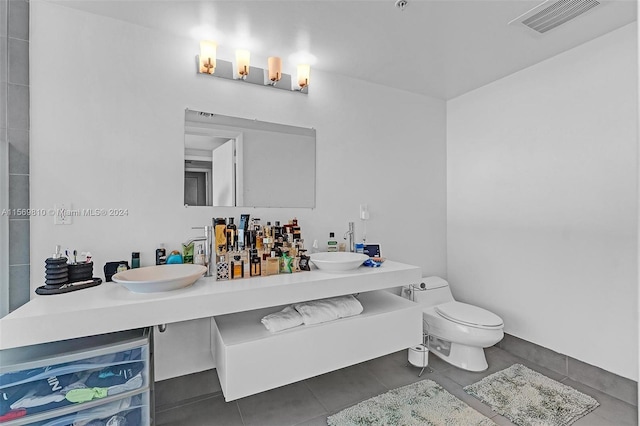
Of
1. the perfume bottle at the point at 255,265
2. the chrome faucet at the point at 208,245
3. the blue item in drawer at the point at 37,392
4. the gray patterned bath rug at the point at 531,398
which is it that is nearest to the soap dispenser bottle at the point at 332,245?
the perfume bottle at the point at 255,265

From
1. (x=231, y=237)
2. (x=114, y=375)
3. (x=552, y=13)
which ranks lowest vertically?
(x=114, y=375)

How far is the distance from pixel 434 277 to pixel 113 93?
2.96 m

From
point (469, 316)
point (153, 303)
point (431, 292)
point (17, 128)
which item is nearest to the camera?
point (153, 303)

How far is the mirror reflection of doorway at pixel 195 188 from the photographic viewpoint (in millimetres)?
2006

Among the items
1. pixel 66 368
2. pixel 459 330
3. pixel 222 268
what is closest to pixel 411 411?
pixel 459 330

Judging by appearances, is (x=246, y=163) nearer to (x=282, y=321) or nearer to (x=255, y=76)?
(x=255, y=76)

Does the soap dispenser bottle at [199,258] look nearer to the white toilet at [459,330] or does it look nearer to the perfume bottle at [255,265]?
the perfume bottle at [255,265]

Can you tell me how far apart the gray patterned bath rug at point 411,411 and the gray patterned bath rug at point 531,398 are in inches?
8.2

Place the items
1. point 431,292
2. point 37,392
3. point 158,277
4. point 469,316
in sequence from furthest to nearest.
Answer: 1. point 431,292
2. point 469,316
3. point 158,277
4. point 37,392

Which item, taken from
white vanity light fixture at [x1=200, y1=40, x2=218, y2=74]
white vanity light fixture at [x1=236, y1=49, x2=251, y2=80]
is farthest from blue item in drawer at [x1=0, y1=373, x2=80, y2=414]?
white vanity light fixture at [x1=236, y1=49, x2=251, y2=80]

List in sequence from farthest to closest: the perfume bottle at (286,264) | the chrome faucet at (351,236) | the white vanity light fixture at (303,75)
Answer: the chrome faucet at (351,236), the white vanity light fixture at (303,75), the perfume bottle at (286,264)

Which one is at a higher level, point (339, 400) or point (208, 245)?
point (208, 245)

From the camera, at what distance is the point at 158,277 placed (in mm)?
1731

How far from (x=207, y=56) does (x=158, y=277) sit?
4.72 ft
